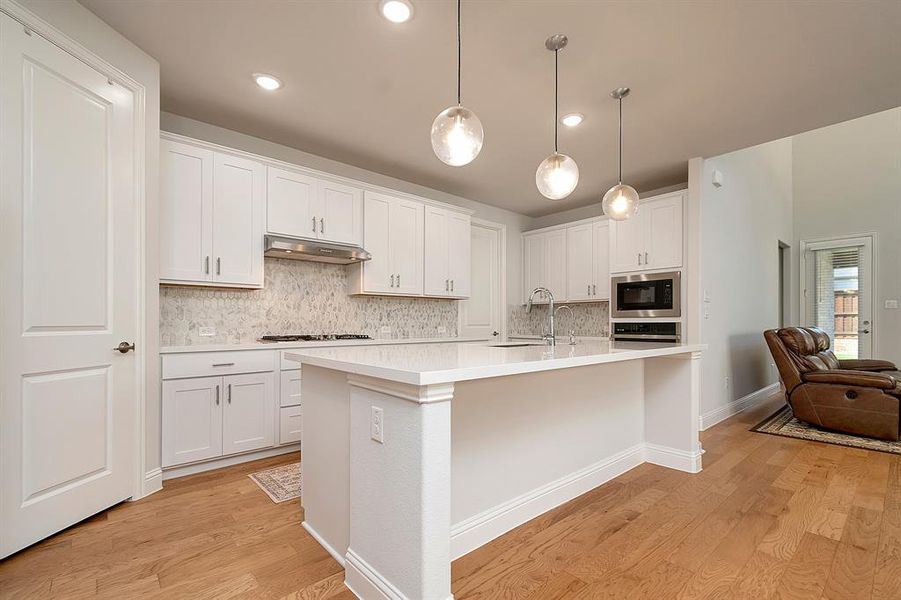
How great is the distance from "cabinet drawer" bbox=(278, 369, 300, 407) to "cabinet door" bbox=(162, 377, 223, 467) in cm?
44

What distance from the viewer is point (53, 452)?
205cm

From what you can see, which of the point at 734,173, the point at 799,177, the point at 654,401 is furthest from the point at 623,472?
the point at 799,177

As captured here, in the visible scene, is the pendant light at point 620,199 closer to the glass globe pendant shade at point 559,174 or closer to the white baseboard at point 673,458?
the glass globe pendant shade at point 559,174

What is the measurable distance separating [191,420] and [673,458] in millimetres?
3340

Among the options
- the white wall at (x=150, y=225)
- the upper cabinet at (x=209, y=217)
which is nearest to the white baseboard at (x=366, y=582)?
the white wall at (x=150, y=225)

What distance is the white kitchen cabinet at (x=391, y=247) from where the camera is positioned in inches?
162

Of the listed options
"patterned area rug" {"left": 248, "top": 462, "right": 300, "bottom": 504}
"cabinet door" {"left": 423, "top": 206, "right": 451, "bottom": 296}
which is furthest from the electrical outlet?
"cabinet door" {"left": 423, "top": 206, "right": 451, "bottom": 296}

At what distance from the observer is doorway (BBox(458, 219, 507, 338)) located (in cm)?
557

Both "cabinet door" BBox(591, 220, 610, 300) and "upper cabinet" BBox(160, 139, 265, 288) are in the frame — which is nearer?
"upper cabinet" BBox(160, 139, 265, 288)

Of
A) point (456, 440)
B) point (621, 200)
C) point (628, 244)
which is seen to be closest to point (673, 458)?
point (621, 200)

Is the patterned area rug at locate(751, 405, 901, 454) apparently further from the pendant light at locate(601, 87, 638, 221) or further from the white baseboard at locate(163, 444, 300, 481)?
the white baseboard at locate(163, 444, 300, 481)

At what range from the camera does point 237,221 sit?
10.9 ft

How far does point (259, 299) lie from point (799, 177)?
27.1ft

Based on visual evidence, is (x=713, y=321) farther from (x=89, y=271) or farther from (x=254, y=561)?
(x=89, y=271)
